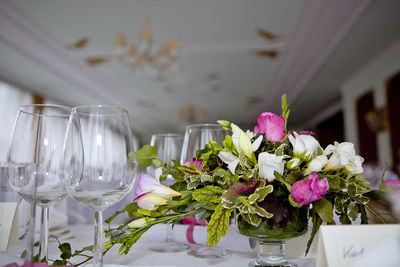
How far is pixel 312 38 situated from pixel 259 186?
4.99 metres

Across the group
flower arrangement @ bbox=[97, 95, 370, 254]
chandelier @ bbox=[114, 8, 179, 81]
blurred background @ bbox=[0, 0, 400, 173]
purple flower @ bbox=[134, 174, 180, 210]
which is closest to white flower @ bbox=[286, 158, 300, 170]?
flower arrangement @ bbox=[97, 95, 370, 254]

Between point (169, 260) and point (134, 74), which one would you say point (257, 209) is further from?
point (134, 74)

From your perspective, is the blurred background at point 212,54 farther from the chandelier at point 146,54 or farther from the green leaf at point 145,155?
the green leaf at point 145,155

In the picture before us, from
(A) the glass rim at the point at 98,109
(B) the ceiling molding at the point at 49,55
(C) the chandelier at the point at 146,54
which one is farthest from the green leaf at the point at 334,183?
(B) the ceiling molding at the point at 49,55

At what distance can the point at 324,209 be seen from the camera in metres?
0.57

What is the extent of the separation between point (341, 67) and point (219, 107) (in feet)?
14.5

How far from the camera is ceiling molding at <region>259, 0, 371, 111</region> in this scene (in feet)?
13.6

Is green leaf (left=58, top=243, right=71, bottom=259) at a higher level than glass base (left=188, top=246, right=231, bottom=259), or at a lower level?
higher

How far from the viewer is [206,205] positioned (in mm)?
606

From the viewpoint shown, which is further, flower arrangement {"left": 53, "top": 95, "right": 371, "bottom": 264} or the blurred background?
the blurred background

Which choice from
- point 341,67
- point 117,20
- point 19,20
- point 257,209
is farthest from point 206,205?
point 341,67

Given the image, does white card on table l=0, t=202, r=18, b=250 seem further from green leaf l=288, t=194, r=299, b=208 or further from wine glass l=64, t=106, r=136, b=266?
green leaf l=288, t=194, r=299, b=208

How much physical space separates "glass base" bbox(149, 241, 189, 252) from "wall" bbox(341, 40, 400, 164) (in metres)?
4.52

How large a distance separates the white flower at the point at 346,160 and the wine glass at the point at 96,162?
36 cm
